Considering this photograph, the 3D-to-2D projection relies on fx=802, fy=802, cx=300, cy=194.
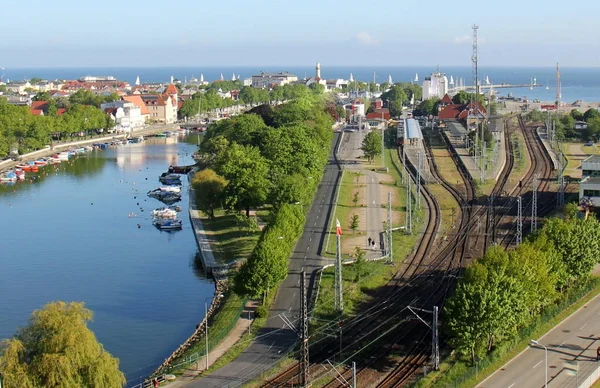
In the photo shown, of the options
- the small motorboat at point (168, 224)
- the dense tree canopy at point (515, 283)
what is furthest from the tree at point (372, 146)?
the dense tree canopy at point (515, 283)

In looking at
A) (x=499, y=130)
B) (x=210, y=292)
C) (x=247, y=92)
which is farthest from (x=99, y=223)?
(x=247, y=92)

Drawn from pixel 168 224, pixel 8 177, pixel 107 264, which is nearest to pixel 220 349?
pixel 107 264

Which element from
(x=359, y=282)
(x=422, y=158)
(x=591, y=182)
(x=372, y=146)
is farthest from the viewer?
(x=422, y=158)

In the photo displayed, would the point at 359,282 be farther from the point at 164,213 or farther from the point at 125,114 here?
the point at 125,114

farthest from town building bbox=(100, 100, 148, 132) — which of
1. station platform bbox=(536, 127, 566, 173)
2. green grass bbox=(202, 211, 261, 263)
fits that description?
green grass bbox=(202, 211, 261, 263)

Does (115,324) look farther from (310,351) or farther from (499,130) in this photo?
(499,130)

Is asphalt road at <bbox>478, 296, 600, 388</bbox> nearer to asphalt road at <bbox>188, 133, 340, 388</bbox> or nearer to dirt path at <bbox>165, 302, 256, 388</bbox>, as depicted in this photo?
asphalt road at <bbox>188, 133, 340, 388</bbox>
